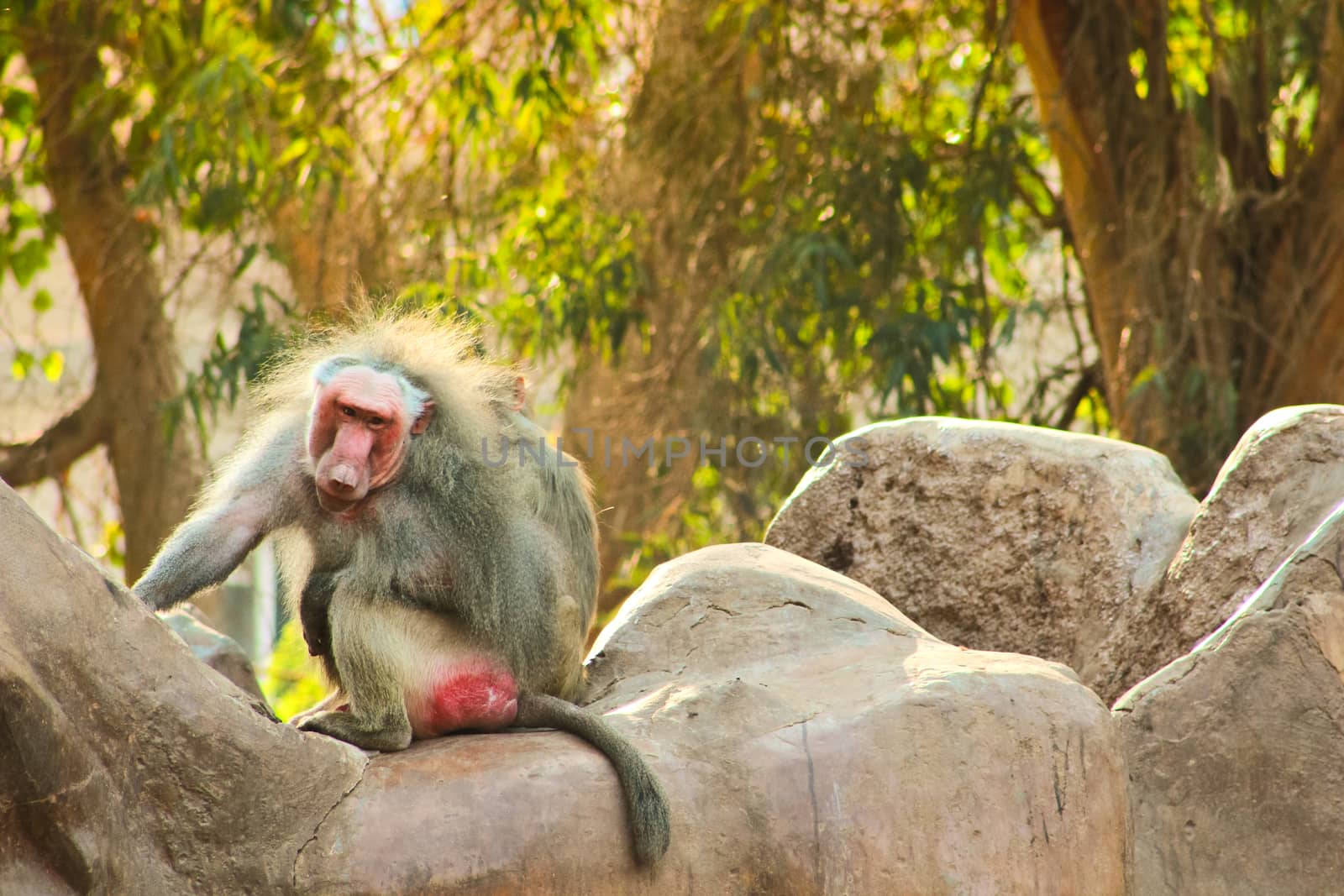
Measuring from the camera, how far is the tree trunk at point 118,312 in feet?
22.6

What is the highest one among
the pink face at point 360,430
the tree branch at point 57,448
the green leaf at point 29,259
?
the green leaf at point 29,259

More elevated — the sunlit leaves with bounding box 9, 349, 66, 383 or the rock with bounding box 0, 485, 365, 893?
the sunlit leaves with bounding box 9, 349, 66, 383

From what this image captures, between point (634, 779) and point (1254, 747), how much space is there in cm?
142

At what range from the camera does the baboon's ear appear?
12.0 feet

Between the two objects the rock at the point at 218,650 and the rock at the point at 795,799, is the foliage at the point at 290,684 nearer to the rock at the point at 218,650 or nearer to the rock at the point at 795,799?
the rock at the point at 218,650

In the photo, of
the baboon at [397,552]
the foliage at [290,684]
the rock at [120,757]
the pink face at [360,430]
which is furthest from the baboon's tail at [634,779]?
the foliage at [290,684]

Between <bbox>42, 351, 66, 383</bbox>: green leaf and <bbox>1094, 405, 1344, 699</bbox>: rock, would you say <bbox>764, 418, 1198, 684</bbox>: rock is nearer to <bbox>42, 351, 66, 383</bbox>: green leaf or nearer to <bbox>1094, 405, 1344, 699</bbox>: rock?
<bbox>1094, 405, 1344, 699</bbox>: rock

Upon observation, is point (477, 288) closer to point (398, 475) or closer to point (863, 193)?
point (863, 193)

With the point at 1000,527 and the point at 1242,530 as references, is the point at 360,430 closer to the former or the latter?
the point at 1000,527

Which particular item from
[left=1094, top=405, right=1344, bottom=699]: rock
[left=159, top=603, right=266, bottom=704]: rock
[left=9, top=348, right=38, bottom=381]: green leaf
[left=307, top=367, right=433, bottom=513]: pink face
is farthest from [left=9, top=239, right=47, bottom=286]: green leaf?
[left=1094, top=405, right=1344, bottom=699]: rock

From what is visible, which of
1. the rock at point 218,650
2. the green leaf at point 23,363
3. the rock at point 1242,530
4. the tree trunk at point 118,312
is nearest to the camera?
the rock at point 1242,530

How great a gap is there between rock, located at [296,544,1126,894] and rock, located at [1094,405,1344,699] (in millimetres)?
1012

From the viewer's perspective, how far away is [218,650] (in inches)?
181

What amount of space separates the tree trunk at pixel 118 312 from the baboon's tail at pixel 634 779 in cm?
423
